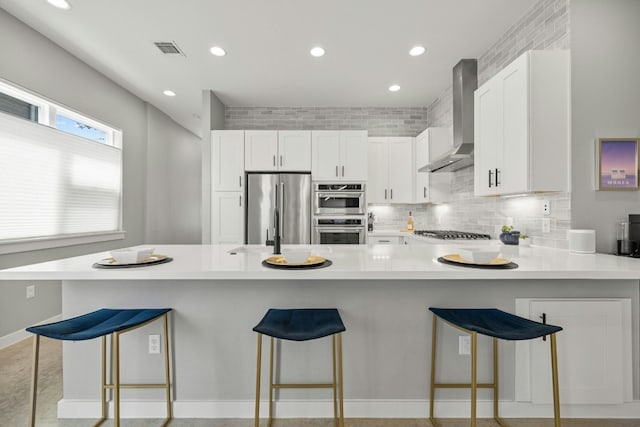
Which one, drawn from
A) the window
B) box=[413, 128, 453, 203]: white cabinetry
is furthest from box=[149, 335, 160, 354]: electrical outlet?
box=[413, 128, 453, 203]: white cabinetry

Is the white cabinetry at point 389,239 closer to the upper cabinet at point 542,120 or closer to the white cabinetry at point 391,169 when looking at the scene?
the white cabinetry at point 391,169

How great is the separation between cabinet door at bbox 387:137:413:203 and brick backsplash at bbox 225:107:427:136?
37cm

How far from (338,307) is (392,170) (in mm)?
3126

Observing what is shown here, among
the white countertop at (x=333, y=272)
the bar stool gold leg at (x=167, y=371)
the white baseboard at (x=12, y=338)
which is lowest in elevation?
the white baseboard at (x=12, y=338)

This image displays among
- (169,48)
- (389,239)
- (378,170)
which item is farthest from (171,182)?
(389,239)

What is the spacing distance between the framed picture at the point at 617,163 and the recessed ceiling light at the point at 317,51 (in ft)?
8.23

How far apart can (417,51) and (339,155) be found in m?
1.57

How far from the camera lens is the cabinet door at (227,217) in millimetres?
4066

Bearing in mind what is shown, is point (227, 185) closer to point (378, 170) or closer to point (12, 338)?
point (378, 170)

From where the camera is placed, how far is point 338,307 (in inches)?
65.6

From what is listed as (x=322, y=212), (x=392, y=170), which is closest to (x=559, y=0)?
(x=392, y=170)

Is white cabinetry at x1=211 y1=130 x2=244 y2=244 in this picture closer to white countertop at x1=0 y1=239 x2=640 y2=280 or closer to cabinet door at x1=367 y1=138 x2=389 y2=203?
cabinet door at x1=367 y1=138 x2=389 y2=203

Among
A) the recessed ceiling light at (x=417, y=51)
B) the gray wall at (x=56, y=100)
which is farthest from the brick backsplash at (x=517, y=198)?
the gray wall at (x=56, y=100)

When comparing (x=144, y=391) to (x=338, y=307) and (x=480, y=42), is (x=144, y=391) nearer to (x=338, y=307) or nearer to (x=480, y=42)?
(x=338, y=307)
